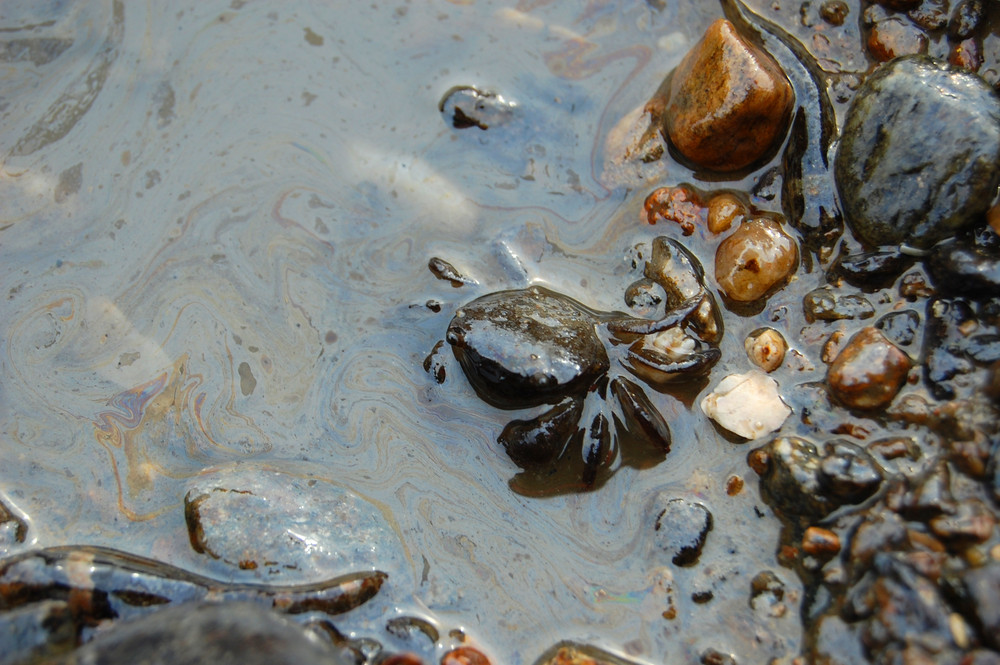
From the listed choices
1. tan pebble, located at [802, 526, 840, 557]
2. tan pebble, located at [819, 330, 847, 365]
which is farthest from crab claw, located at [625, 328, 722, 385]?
tan pebble, located at [802, 526, 840, 557]

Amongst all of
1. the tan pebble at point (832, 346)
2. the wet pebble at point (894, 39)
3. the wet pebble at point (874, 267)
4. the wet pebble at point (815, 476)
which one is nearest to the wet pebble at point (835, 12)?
the wet pebble at point (894, 39)

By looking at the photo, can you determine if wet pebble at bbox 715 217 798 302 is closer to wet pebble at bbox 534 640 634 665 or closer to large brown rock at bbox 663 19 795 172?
large brown rock at bbox 663 19 795 172

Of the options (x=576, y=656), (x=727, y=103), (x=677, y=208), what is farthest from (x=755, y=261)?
(x=576, y=656)

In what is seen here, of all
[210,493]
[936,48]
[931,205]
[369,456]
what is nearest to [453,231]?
[369,456]

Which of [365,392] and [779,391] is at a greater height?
[779,391]

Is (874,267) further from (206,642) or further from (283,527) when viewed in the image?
(206,642)

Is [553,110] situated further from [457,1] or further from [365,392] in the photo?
[365,392]
